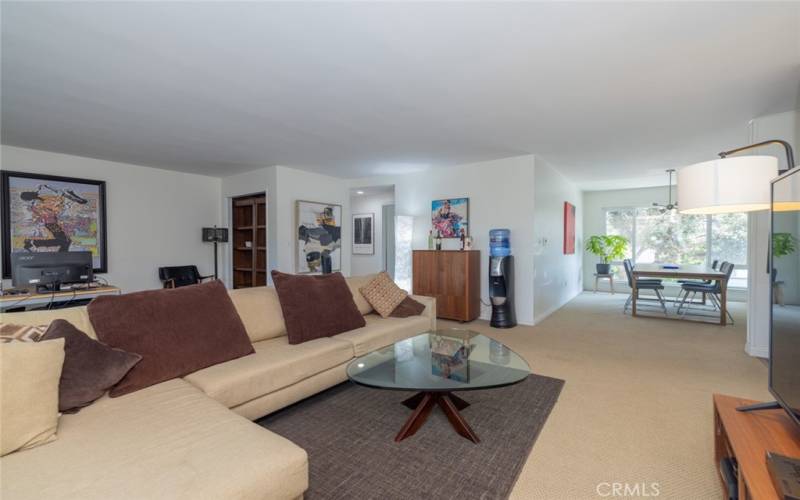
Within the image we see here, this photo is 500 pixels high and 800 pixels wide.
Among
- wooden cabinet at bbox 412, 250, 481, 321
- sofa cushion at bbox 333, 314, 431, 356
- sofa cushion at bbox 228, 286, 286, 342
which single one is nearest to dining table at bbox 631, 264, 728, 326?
wooden cabinet at bbox 412, 250, 481, 321

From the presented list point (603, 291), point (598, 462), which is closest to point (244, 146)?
point (598, 462)

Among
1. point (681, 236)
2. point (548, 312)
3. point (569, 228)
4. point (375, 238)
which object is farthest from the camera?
point (375, 238)

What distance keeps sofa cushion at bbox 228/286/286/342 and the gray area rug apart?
0.58 metres

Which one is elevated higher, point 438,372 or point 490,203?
point 490,203

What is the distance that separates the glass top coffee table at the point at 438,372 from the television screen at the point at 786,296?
1039 millimetres

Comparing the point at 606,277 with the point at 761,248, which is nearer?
the point at 761,248

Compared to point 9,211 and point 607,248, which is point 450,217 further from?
point 9,211

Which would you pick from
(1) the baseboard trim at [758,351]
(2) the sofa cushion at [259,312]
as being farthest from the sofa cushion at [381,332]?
(1) the baseboard trim at [758,351]

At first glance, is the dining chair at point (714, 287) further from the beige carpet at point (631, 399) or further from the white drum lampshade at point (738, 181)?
the white drum lampshade at point (738, 181)

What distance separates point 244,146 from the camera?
4203 mm

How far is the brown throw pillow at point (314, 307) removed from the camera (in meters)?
2.61

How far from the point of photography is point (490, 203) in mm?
5066

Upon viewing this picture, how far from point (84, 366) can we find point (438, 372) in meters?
1.76

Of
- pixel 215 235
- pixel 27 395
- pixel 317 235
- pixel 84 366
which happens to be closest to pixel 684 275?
pixel 317 235
